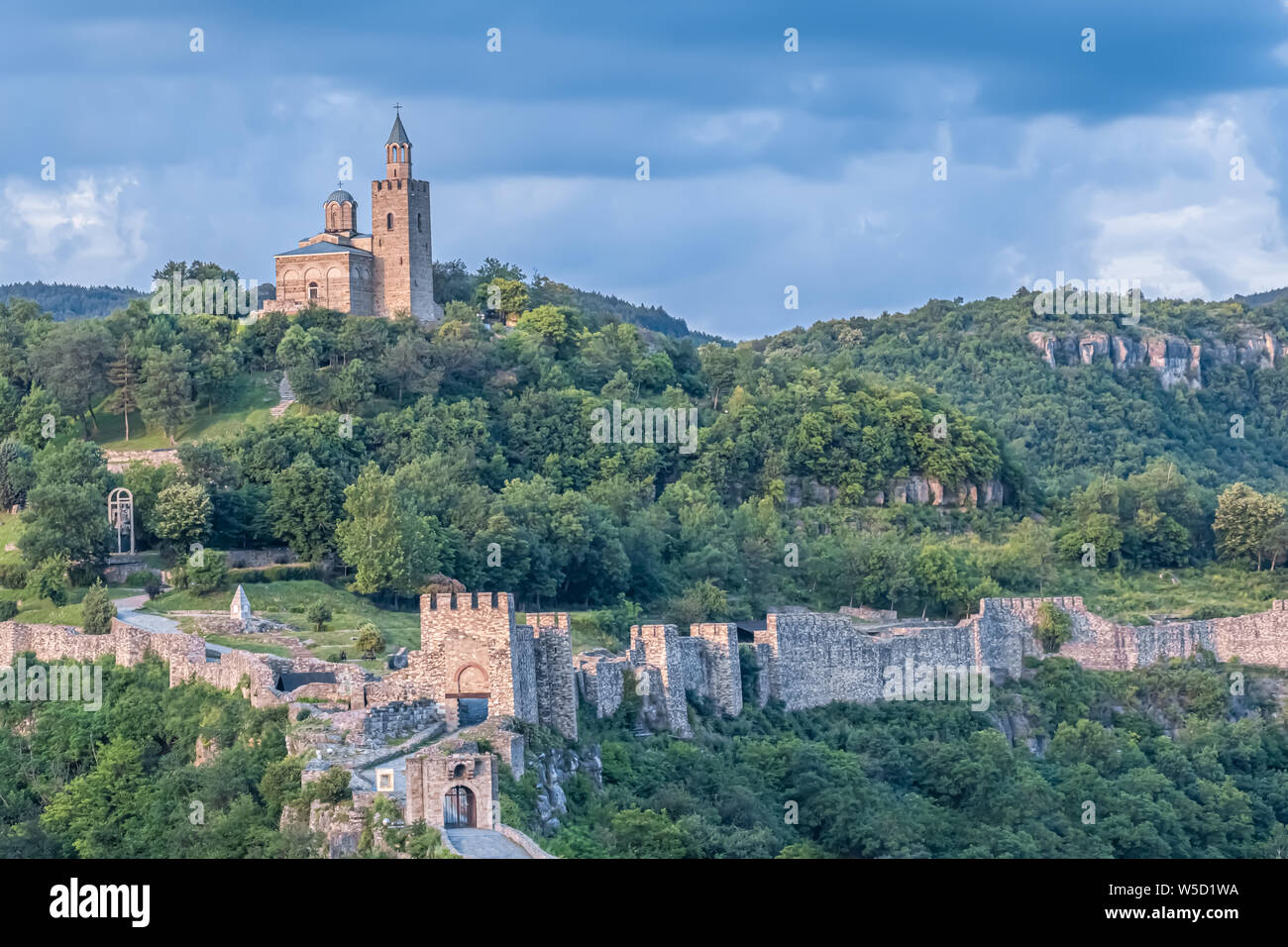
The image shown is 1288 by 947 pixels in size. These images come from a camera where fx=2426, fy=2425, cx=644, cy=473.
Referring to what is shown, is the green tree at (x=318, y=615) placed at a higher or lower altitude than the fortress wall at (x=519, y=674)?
higher

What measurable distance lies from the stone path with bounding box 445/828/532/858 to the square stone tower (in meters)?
47.5

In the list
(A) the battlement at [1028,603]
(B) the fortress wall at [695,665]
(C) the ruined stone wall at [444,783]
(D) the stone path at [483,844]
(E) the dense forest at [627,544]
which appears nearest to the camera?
(D) the stone path at [483,844]

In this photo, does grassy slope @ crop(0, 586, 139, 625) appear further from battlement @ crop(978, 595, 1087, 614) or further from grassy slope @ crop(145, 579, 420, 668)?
battlement @ crop(978, 595, 1087, 614)

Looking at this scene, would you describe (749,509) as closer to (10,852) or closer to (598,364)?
(598,364)

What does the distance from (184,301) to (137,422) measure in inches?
283

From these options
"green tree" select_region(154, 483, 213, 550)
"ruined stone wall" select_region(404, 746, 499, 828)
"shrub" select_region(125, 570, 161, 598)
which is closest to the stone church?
"green tree" select_region(154, 483, 213, 550)

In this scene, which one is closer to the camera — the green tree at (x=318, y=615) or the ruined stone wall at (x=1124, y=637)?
the green tree at (x=318, y=615)

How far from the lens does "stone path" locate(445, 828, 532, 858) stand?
30.2 metres

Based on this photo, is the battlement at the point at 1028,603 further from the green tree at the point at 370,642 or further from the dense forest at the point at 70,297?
the dense forest at the point at 70,297

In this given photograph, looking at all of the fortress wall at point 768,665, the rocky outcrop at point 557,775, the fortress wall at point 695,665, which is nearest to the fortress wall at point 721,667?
the fortress wall at point 695,665

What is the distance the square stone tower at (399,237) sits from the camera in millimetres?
78188

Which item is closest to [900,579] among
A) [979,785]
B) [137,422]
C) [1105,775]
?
[1105,775]

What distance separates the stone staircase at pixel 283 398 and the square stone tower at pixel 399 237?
247 inches

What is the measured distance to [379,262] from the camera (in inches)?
3115
